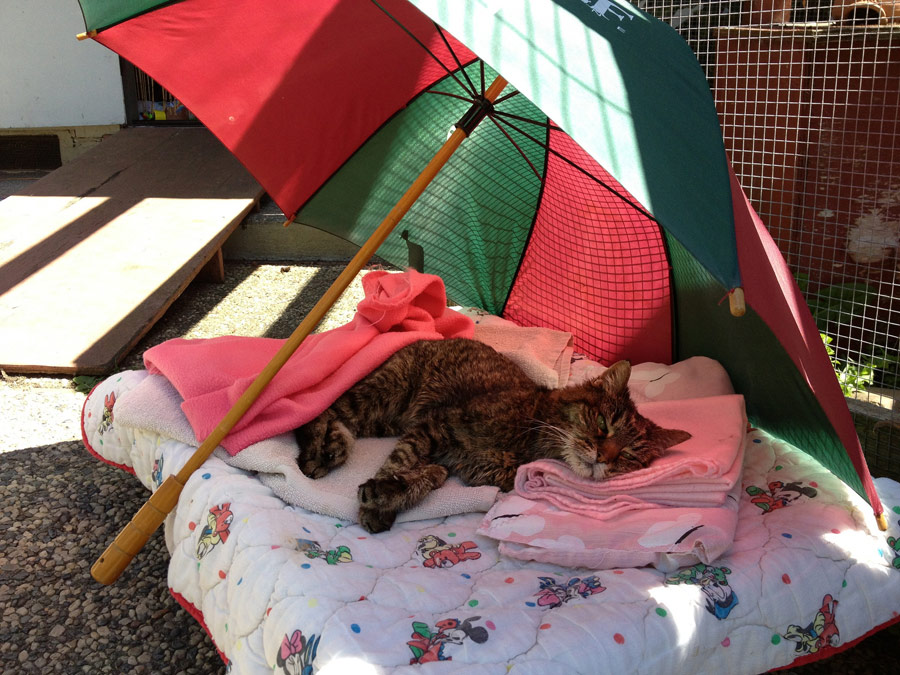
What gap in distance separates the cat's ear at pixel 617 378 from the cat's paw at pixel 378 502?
0.71 metres

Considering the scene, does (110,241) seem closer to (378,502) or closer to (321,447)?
(321,447)

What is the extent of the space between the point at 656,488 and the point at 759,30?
2401 mm

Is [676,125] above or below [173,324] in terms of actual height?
above

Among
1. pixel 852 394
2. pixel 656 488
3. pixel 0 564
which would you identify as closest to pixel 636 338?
pixel 852 394

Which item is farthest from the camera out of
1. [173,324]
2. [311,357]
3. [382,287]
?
[173,324]

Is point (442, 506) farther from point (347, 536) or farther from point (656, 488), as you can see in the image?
point (656, 488)

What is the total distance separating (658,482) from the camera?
90.3 inches

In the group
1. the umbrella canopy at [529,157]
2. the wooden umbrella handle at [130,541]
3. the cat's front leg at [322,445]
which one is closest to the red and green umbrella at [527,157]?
the umbrella canopy at [529,157]

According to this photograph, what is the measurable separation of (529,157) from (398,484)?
150 cm

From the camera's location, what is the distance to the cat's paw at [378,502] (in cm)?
225

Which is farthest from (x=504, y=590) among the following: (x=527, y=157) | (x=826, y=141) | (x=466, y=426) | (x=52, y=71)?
(x=52, y=71)

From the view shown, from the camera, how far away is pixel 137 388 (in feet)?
8.85

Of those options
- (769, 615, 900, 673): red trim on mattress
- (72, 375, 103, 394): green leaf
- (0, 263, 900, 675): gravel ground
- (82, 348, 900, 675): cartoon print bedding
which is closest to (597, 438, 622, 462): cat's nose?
(82, 348, 900, 675): cartoon print bedding

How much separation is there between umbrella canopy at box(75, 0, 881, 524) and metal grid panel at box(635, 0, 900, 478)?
2.65ft
